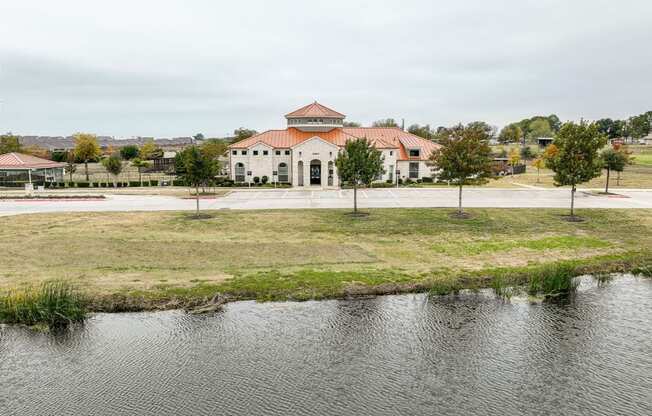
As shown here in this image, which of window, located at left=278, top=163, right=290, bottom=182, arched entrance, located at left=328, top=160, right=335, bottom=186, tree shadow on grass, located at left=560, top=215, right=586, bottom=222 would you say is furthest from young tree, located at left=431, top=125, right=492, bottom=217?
window, located at left=278, top=163, right=290, bottom=182

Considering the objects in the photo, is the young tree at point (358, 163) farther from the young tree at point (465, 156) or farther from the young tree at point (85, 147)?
the young tree at point (85, 147)

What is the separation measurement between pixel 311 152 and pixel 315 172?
2.67 metres

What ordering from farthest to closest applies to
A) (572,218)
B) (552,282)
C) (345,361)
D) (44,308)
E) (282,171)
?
1. (282,171)
2. (572,218)
3. (552,282)
4. (44,308)
5. (345,361)

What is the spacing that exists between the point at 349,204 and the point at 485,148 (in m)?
13.1

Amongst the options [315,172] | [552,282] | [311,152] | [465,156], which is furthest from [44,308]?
[315,172]

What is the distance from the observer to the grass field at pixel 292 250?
20.0m

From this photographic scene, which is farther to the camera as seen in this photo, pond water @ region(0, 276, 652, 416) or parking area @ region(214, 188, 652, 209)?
parking area @ region(214, 188, 652, 209)

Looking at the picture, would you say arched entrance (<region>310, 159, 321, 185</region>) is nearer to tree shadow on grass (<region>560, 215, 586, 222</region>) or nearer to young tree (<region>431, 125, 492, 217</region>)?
young tree (<region>431, 125, 492, 217</region>)

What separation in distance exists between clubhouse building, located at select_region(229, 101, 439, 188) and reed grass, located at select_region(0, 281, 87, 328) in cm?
4136

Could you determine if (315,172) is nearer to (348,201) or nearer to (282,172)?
(282,172)

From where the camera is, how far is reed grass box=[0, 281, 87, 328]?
667 inches

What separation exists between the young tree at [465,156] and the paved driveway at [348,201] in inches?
273

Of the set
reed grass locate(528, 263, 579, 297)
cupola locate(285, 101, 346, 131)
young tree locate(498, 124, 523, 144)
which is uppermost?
young tree locate(498, 124, 523, 144)

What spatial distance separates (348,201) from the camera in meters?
44.2
